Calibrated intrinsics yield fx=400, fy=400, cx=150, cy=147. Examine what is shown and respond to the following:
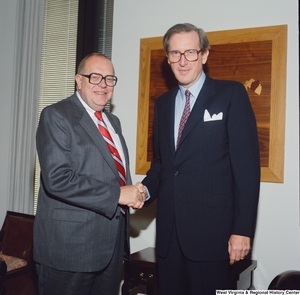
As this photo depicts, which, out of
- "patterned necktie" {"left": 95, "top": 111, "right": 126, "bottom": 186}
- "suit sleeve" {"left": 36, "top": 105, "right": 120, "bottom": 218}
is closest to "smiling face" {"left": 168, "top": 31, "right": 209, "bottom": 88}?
"patterned necktie" {"left": 95, "top": 111, "right": 126, "bottom": 186}

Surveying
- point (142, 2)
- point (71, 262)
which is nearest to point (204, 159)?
point (71, 262)

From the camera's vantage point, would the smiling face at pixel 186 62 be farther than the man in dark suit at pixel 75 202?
Yes

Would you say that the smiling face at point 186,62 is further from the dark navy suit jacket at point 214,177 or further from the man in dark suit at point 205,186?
the dark navy suit jacket at point 214,177

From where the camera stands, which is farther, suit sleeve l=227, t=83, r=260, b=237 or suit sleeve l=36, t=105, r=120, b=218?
suit sleeve l=36, t=105, r=120, b=218

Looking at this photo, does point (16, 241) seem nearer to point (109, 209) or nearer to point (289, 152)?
A: point (109, 209)

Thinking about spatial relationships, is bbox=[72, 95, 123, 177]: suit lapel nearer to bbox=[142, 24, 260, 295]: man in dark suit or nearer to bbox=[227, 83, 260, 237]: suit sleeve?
bbox=[142, 24, 260, 295]: man in dark suit

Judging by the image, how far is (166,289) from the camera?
2.24m

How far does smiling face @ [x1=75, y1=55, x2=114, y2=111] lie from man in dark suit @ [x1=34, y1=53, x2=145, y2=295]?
0.36 ft

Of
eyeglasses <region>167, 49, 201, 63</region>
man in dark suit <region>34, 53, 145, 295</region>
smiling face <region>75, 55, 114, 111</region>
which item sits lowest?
man in dark suit <region>34, 53, 145, 295</region>

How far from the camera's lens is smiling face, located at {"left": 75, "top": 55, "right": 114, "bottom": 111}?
2432mm

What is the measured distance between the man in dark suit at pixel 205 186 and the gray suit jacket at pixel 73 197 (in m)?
0.33

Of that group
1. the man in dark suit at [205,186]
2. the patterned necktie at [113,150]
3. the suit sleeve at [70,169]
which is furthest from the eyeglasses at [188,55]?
the suit sleeve at [70,169]

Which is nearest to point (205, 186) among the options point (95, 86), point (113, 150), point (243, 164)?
point (243, 164)

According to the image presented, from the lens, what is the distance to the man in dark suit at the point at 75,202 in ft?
7.09
